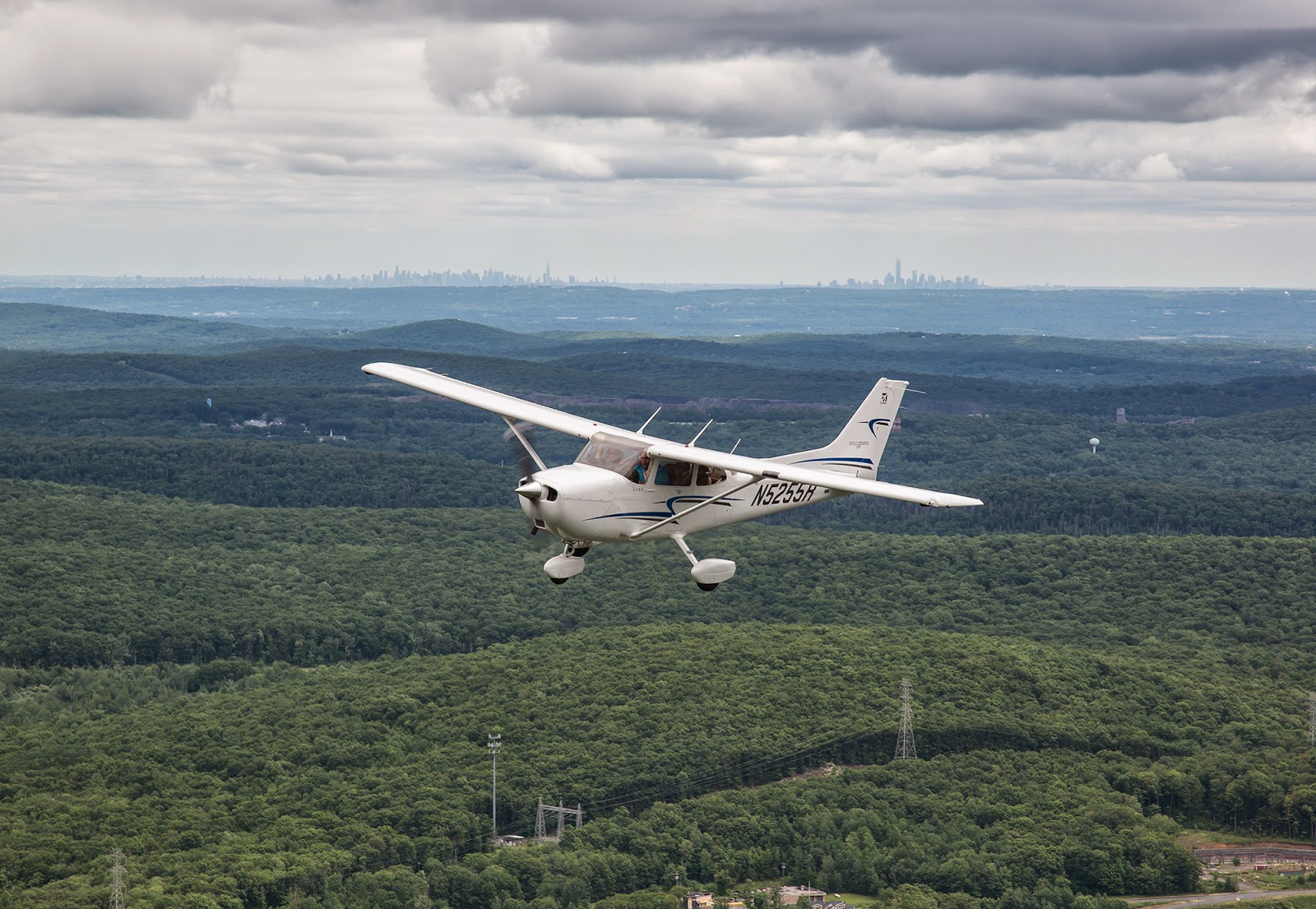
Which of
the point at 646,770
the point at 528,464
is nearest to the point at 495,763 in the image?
the point at 646,770

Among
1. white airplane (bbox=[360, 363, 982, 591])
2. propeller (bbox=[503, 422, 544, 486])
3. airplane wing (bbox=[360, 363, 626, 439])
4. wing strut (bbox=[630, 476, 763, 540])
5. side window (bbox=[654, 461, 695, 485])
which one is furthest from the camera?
airplane wing (bbox=[360, 363, 626, 439])

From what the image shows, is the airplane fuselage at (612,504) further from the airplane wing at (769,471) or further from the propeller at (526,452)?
the airplane wing at (769,471)

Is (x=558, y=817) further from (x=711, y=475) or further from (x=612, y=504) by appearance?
(x=612, y=504)

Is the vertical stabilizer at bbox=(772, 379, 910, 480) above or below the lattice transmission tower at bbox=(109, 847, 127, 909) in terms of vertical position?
above

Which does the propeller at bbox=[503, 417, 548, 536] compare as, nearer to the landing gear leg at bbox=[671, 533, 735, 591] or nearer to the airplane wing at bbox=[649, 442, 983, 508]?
the airplane wing at bbox=[649, 442, 983, 508]

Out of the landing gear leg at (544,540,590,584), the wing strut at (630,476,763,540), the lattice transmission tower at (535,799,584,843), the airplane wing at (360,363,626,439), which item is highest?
the airplane wing at (360,363,626,439)

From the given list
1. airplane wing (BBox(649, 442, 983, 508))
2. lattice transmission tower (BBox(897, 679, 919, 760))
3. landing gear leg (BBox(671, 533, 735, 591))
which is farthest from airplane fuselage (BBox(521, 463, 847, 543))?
lattice transmission tower (BBox(897, 679, 919, 760))
